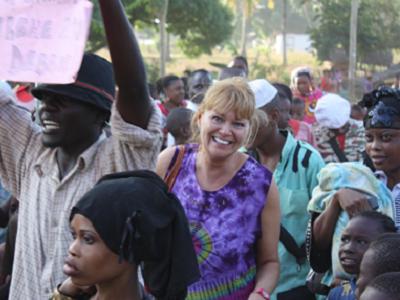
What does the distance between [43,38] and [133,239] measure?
785mm

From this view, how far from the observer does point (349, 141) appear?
8.04 metres

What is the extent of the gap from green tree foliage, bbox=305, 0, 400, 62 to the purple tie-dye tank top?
30207 mm

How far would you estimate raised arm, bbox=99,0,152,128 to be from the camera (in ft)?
9.01

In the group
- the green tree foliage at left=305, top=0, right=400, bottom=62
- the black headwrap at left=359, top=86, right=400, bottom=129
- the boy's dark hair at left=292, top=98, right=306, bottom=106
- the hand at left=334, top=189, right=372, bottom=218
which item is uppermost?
the black headwrap at left=359, top=86, right=400, bottom=129

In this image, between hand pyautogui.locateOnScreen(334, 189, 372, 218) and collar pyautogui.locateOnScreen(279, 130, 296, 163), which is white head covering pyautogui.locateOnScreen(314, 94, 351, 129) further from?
hand pyautogui.locateOnScreen(334, 189, 372, 218)

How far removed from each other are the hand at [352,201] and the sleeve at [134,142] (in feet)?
3.56

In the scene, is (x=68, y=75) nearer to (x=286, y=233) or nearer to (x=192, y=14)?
(x=286, y=233)

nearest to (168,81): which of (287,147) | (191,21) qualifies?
(287,147)

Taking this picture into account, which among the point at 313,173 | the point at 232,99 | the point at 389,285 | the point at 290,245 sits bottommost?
the point at 290,245

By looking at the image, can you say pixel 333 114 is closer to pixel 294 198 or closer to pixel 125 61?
pixel 294 198

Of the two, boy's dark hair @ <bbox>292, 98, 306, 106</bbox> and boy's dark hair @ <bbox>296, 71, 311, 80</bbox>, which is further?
boy's dark hair @ <bbox>296, 71, 311, 80</bbox>

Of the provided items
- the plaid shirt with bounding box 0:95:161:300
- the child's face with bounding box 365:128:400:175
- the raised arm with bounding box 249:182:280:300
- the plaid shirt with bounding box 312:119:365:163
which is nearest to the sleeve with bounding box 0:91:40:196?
the plaid shirt with bounding box 0:95:161:300

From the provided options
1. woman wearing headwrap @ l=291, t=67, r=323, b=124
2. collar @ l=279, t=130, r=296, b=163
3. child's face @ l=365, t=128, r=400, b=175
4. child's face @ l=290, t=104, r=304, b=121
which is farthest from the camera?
woman wearing headwrap @ l=291, t=67, r=323, b=124

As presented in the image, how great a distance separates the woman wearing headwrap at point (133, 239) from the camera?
8.31 ft
